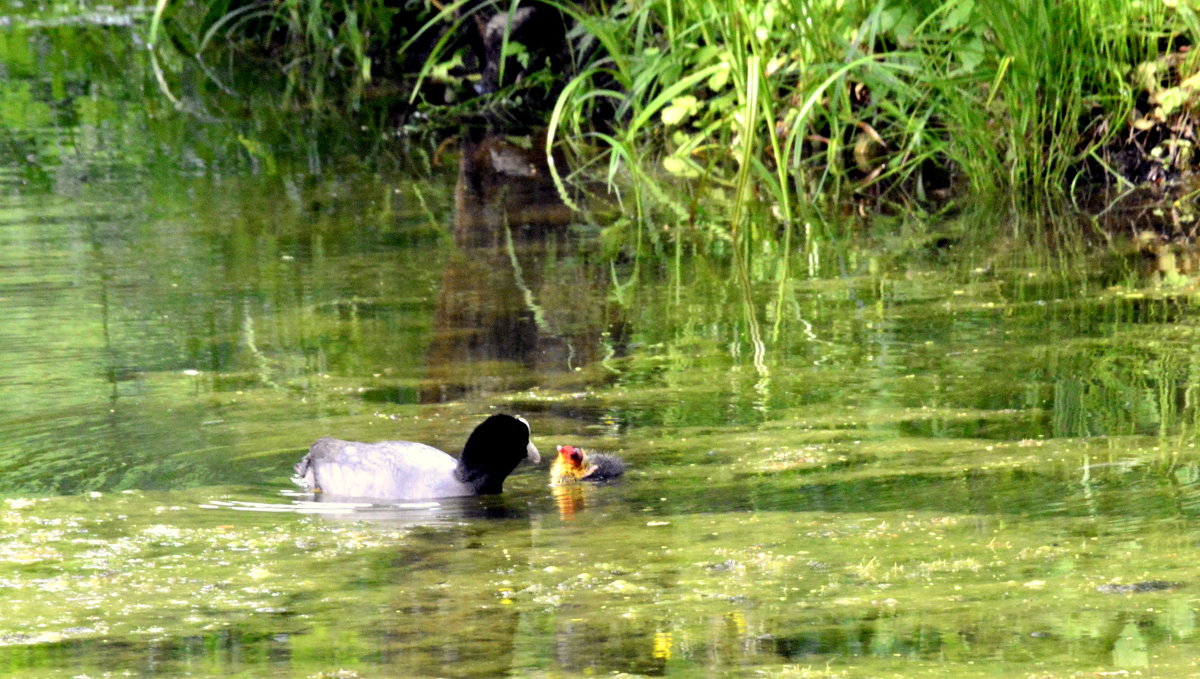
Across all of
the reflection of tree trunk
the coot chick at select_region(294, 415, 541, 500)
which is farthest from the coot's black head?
the reflection of tree trunk

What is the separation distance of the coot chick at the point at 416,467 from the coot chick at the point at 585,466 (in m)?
0.10

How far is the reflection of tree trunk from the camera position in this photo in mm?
5453

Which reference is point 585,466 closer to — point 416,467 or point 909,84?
point 416,467

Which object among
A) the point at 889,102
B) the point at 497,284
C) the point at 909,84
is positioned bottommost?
the point at 497,284

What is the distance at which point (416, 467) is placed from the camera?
427 centimetres

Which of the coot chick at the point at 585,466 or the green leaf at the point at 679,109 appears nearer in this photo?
the coot chick at the point at 585,466

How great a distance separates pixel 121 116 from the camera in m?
11.2

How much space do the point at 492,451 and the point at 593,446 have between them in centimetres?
43

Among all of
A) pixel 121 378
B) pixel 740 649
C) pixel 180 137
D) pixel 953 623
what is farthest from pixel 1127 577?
pixel 180 137

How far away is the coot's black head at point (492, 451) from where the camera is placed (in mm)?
4238

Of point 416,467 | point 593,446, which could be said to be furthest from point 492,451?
point 593,446

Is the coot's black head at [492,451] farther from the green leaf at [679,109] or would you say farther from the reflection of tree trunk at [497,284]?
the green leaf at [679,109]

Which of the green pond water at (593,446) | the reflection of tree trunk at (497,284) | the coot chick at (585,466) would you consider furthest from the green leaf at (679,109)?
the coot chick at (585,466)

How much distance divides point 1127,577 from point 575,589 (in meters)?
1.07
